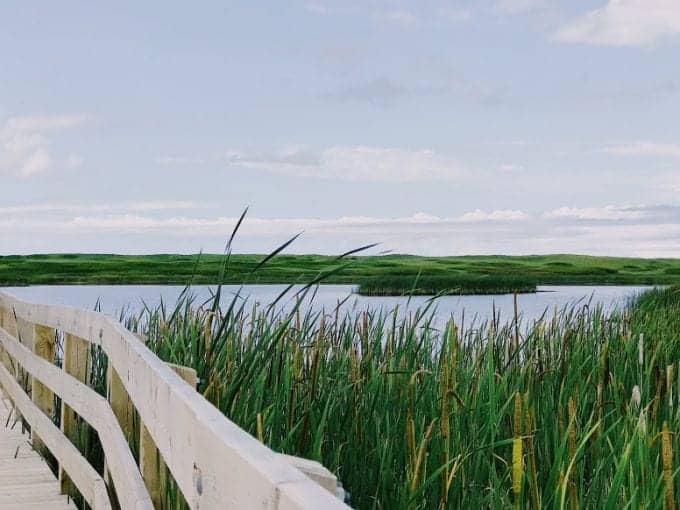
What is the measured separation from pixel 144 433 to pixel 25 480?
90.0 inches

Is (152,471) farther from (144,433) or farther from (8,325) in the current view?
(8,325)

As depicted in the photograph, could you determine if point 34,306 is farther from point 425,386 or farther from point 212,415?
point 212,415

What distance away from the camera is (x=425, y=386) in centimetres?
350

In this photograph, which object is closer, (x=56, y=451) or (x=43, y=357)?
(x=56, y=451)

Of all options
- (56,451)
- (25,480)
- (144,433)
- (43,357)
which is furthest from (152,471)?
(43,357)

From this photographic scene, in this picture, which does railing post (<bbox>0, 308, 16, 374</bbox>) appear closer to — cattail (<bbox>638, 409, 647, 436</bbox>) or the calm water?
the calm water

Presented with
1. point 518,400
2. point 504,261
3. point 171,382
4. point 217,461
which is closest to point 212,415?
point 217,461

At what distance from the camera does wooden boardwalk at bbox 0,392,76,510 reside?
4055 mm

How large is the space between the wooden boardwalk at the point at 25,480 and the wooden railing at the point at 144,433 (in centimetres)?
11

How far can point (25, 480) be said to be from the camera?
451 centimetres

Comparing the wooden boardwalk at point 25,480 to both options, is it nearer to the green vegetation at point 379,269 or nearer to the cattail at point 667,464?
the cattail at point 667,464

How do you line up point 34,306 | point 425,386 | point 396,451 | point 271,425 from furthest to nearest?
point 34,306, point 425,386, point 396,451, point 271,425

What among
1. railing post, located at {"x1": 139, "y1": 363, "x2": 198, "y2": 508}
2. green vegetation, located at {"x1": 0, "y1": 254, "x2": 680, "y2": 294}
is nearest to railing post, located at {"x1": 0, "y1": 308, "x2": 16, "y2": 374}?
railing post, located at {"x1": 139, "y1": 363, "x2": 198, "y2": 508}

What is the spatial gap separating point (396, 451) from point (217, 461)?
78.1 inches
